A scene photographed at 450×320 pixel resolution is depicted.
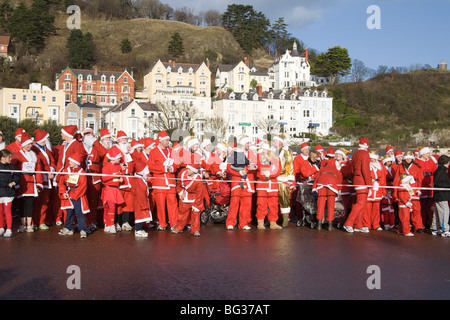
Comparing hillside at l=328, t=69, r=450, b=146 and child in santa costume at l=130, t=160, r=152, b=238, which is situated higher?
hillside at l=328, t=69, r=450, b=146

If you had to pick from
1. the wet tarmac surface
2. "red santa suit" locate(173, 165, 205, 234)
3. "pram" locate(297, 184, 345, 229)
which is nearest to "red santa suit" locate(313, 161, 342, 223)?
"pram" locate(297, 184, 345, 229)

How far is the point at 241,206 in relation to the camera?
1123cm

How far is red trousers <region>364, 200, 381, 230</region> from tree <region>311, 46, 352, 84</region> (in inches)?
4180

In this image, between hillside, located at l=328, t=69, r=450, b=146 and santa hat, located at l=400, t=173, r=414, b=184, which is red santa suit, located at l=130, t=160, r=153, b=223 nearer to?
santa hat, located at l=400, t=173, r=414, b=184

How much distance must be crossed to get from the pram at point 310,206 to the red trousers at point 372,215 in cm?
62

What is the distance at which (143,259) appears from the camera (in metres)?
7.91

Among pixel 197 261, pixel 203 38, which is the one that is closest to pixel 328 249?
pixel 197 261

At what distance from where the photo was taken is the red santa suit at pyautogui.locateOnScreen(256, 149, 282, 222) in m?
11.2

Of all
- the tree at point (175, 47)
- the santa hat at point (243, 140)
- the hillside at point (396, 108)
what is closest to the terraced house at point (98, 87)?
the tree at point (175, 47)

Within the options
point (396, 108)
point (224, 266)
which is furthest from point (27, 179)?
point (396, 108)

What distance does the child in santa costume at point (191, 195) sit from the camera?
33.6 ft

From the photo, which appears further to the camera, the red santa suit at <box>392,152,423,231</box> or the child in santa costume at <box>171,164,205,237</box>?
the red santa suit at <box>392,152,423,231</box>

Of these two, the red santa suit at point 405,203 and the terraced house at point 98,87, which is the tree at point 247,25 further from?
the red santa suit at point 405,203
